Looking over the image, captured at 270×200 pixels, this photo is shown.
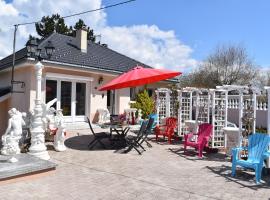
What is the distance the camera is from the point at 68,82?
14.5 metres

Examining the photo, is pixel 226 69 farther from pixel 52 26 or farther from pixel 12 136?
pixel 12 136

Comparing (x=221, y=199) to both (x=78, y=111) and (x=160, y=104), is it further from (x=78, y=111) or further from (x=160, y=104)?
(x=78, y=111)

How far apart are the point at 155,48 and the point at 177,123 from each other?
533 inches

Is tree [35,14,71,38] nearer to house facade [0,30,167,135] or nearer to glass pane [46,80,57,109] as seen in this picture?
house facade [0,30,167,135]

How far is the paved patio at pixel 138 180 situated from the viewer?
512cm

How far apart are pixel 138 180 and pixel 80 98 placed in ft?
32.5

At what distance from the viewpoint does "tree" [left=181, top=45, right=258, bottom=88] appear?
33.5 metres

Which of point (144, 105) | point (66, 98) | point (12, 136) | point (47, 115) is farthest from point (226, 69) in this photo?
point (12, 136)

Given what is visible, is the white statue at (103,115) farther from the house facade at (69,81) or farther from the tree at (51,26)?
the tree at (51,26)

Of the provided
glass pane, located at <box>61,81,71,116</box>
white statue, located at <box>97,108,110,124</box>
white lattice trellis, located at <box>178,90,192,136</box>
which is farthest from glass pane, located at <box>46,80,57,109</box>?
white lattice trellis, located at <box>178,90,192,136</box>

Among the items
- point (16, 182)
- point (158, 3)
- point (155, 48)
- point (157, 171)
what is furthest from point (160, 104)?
point (155, 48)

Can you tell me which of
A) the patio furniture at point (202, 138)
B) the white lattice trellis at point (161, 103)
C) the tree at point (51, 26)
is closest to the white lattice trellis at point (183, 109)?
the white lattice trellis at point (161, 103)

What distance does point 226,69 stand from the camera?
33.9 meters

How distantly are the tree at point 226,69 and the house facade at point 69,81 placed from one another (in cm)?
1874
